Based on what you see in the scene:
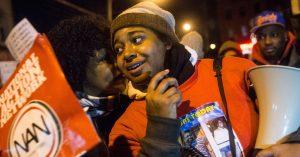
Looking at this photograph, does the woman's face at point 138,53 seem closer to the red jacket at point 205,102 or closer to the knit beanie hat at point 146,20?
A: the knit beanie hat at point 146,20

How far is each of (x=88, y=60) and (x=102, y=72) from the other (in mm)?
110

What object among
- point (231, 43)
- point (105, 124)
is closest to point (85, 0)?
point (231, 43)

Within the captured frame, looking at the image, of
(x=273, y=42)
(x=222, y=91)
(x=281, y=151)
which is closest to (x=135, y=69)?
(x=222, y=91)

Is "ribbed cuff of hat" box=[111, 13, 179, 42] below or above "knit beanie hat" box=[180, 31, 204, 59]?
above

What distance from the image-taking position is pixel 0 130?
1.77 m

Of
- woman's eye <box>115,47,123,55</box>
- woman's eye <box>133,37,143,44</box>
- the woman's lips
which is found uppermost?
woman's eye <box>133,37,143,44</box>

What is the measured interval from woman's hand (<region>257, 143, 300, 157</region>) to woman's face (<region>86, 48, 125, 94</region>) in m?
0.98

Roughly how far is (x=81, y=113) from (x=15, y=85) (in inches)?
17.5

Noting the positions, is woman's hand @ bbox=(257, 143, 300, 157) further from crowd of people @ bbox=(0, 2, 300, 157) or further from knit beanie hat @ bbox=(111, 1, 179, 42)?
knit beanie hat @ bbox=(111, 1, 179, 42)

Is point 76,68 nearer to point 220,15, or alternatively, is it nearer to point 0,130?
point 0,130

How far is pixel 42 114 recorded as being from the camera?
1604mm

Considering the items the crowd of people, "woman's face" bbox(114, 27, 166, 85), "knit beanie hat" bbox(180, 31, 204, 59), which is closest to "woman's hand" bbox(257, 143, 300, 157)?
the crowd of people

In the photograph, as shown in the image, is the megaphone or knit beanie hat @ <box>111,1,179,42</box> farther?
knit beanie hat @ <box>111,1,179,42</box>

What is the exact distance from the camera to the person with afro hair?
2.26 meters
